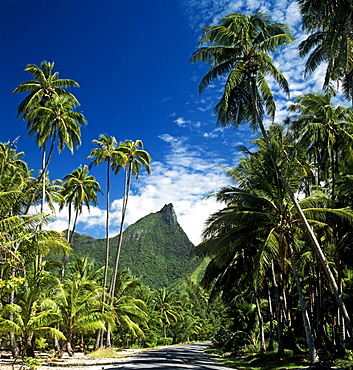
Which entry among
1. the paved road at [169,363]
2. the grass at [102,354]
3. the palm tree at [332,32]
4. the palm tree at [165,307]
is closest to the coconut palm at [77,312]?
the paved road at [169,363]

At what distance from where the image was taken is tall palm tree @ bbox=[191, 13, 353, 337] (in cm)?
1384

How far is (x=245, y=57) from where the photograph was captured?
14.4 m

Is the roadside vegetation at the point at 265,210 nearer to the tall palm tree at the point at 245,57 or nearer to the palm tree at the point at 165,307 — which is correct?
the tall palm tree at the point at 245,57

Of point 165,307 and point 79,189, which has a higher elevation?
point 79,189

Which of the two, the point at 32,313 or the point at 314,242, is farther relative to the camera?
the point at 32,313

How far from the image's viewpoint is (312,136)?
49.0 feet

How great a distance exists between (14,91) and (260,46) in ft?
53.8

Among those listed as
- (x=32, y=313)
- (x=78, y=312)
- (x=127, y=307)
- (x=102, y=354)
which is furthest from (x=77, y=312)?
(x=127, y=307)

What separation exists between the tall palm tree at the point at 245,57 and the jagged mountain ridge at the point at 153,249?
75437 mm

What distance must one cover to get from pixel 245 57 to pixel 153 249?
11854cm

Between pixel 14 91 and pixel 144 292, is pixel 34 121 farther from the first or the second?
pixel 144 292

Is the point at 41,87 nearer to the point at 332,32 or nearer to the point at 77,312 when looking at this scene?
the point at 77,312

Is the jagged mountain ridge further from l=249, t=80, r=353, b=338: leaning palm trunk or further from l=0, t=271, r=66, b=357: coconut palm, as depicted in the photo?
l=249, t=80, r=353, b=338: leaning palm trunk

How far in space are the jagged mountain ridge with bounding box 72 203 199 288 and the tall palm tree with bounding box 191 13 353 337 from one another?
247 ft
